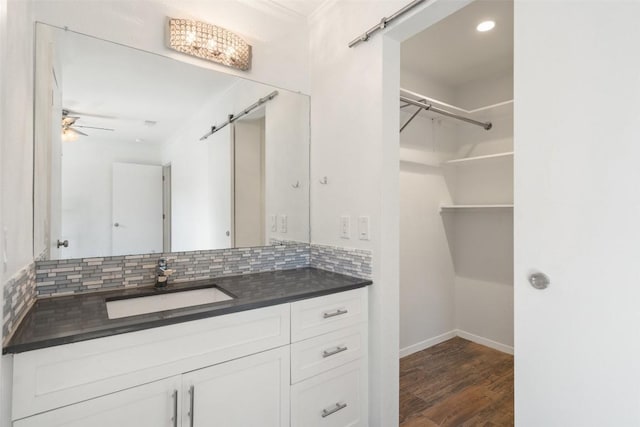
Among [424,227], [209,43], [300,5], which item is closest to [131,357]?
[209,43]

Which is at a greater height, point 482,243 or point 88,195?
point 88,195

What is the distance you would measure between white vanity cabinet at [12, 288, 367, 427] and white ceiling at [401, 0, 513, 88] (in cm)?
188

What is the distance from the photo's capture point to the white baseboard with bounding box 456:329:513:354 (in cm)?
281

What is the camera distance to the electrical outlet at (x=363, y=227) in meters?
1.66

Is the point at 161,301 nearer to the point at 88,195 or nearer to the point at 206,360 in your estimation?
the point at 206,360

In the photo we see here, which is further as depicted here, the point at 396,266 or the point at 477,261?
the point at 477,261

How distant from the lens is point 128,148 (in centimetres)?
Result: 162

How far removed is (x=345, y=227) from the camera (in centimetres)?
180
